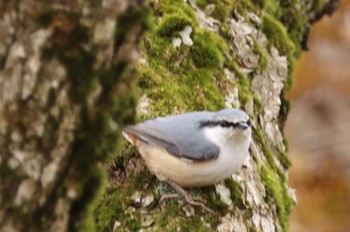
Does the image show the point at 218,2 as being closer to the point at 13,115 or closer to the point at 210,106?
the point at 210,106

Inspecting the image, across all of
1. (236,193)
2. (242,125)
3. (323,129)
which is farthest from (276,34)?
(323,129)

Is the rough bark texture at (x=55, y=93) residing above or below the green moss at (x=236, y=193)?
above

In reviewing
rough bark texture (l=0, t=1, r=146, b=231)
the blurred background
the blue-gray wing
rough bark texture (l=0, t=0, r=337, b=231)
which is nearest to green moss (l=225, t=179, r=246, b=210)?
rough bark texture (l=0, t=0, r=337, b=231)

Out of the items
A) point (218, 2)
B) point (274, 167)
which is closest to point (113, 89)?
point (274, 167)

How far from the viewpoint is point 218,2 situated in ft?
15.1

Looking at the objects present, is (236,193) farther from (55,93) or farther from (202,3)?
(55,93)

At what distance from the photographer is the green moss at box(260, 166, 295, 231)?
154 inches

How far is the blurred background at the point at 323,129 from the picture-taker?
26.9ft

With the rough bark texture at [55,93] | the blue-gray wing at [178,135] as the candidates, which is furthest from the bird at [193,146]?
the rough bark texture at [55,93]

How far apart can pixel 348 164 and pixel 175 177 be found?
16.5ft

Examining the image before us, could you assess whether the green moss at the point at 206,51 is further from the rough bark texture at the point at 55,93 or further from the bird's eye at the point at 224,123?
the rough bark texture at the point at 55,93

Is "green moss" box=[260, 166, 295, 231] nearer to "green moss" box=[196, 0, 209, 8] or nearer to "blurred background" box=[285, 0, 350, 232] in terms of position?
"green moss" box=[196, 0, 209, 8]

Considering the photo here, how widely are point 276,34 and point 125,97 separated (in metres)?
2.84

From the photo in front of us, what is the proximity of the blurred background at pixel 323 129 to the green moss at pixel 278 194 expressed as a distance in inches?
155
